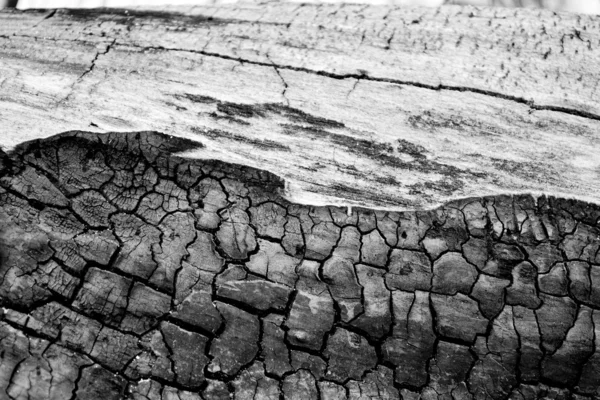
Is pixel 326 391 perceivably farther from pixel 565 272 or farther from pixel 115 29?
pixel 115 29

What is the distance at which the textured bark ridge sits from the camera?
124cm

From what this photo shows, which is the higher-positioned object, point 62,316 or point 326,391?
point 62,316

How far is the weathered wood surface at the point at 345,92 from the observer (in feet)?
4.48

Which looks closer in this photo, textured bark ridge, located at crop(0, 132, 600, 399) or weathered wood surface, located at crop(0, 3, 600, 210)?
textured bark ridge, located at crop(0, 132, 600, 399)

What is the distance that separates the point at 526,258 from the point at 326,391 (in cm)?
70

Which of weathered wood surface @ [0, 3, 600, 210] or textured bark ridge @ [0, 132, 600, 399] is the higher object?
weathered wood surface @ [0, 3, 600, 210]

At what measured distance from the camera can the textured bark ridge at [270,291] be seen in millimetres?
1238

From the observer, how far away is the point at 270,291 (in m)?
1.29

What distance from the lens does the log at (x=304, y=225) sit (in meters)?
1.24

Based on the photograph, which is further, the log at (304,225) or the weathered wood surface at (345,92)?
the weathered wood surface at (345,92)

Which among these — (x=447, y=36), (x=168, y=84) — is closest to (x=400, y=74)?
(x=447, y=36)

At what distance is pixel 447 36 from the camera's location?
1.61 m

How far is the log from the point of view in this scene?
1244 millimetres

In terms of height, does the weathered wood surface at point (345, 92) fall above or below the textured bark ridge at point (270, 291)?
above
